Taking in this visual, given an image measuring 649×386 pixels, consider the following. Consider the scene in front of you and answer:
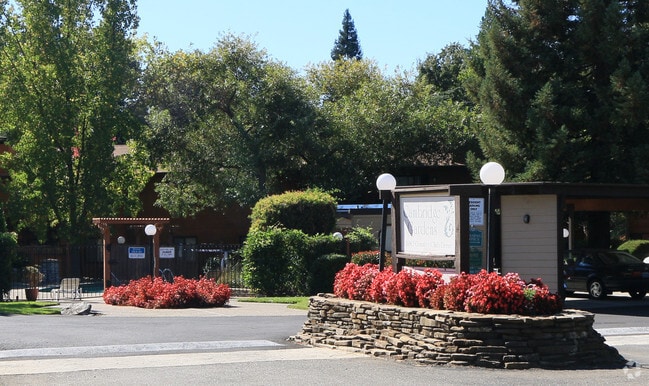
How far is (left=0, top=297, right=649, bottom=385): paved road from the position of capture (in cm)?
1127

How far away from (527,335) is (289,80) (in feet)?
104

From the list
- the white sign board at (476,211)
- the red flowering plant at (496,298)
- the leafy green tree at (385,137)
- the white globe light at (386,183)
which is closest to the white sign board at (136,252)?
the white sign board at (476,211)

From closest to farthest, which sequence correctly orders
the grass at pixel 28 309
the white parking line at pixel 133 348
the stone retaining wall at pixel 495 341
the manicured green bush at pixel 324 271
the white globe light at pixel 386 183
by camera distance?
the stone retaining wall at pixel 495 341 < the white parking line at pixel 133 348 < the white globe light at pixel 386 183 < the grass at pixel 28 309 < the manicured green bush at pixel 324 271

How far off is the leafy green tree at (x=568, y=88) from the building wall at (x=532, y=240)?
9.27m

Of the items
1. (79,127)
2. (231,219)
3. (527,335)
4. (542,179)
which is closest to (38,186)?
(79,127)

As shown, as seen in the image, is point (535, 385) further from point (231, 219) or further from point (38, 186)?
point (231, 219)

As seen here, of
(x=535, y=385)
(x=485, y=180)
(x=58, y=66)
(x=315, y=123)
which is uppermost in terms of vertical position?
(x=58, y=66)

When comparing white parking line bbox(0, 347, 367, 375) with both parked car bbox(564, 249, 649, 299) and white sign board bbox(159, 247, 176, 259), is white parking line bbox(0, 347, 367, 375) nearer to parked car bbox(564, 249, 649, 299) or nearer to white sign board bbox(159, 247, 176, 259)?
parked car bbox(564, 249, 649, 299)

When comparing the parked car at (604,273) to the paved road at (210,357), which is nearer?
the paved road at (210,357)

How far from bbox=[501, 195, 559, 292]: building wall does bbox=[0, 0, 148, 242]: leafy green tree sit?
2546 centimetres

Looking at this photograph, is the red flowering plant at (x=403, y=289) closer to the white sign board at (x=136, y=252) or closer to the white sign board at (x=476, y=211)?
the white sign board at (x=476, y=211)

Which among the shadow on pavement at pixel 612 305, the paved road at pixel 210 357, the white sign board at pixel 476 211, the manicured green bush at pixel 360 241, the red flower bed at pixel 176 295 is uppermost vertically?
the white sign board at pixel 476 211

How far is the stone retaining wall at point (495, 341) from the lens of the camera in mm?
12164

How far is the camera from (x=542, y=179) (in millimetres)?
31953
